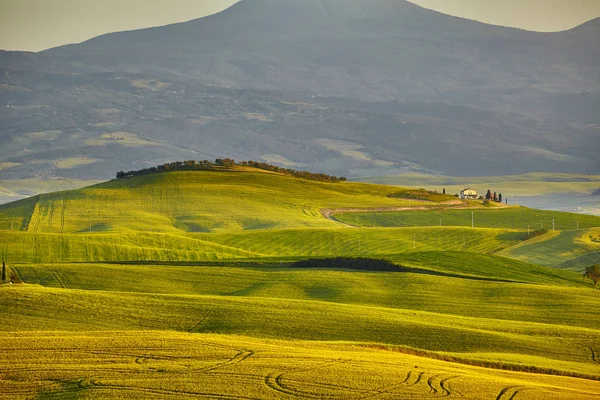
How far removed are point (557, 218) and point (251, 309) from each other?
3971 inches

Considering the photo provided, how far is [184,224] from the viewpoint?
13375 cm

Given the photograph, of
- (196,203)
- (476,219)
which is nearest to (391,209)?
(476,219)

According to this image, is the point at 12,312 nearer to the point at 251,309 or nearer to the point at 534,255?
the point at 251,309

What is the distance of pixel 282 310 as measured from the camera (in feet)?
197

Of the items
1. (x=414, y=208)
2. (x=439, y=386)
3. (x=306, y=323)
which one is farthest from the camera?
(x=414, y=208)

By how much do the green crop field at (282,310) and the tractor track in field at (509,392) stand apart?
3.5 inches

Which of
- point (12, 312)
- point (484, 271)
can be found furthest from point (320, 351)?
point (484, 271)

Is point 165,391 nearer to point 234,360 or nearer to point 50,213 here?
point 234,360

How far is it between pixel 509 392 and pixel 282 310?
21.7m

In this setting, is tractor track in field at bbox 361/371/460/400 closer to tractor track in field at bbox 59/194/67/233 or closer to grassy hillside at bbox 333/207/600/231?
tractor track in field at bbox 59/194/67/233

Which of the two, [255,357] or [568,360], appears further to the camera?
[568,360]

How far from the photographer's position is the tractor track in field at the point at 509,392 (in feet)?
A: 129

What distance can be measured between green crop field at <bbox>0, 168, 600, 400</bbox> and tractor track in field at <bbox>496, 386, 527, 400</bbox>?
88 mm

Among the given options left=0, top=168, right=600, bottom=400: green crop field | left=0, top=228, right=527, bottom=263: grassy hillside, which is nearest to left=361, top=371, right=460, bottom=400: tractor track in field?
left=0, top=168, right=600, bottom=400: green crop field
